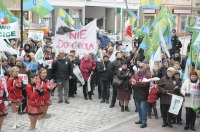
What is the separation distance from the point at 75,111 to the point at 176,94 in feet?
11.3

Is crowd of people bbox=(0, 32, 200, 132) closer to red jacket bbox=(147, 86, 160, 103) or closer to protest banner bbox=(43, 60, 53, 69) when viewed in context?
red jacket bbox=(147, 86, 160, 103)

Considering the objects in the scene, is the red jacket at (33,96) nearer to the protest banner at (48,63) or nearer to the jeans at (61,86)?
the jeans at (61,86)

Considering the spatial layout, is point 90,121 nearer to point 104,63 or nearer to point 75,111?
point 75,111

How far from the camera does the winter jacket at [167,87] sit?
10.0m

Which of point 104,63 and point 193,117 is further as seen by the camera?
point 104,63

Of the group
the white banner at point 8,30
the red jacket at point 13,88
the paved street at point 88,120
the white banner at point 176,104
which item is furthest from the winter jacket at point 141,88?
the white banner at point 8,30

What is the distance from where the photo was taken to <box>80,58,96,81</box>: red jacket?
13414mm

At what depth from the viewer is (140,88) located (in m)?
10.2

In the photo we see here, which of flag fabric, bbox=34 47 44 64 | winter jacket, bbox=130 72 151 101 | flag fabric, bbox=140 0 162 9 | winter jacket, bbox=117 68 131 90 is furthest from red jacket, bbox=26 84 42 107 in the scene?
flag fabric, bbox=140 0 162 9

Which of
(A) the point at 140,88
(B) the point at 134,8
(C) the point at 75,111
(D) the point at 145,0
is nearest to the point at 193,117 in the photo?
(A) the point at 140,88

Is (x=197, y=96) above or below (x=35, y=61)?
below

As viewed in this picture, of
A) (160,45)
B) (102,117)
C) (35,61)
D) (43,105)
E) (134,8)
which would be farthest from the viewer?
(134,8)

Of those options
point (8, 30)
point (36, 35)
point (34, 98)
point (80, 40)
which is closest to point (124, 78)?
point (80, 40)

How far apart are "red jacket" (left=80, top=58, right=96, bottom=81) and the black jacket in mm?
545
